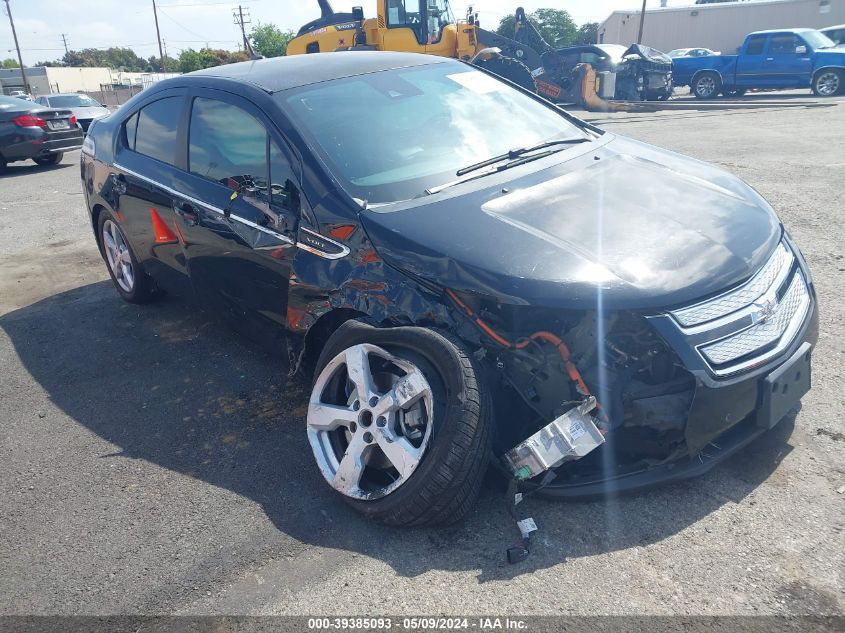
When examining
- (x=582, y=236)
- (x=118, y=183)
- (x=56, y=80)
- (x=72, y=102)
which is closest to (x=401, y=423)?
(x=582, y=236)

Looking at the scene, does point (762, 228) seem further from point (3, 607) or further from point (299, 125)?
point (3, 607)

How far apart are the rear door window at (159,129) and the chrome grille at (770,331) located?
3.35 meters

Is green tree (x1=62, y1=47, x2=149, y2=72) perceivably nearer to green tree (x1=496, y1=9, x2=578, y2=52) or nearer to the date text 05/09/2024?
green tree (x1=496, y1=9, x2=578, y2=52)

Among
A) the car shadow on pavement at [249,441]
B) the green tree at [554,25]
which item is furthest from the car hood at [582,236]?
the green tree at [554,25]

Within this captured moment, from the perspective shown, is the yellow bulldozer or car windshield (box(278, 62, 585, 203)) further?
the yellow bulldozer

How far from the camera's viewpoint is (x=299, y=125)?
3.48m

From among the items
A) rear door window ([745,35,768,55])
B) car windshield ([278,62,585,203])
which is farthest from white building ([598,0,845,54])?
car windshield ([278,62,585,203])

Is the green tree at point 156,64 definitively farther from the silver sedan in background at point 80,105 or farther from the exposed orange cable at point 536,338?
the exposed orange cable at point 536,338

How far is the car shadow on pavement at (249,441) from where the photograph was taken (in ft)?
8.73

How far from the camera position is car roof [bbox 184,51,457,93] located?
3844 mm

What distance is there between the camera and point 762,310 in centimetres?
279

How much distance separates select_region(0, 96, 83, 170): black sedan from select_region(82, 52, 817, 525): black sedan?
10.9m

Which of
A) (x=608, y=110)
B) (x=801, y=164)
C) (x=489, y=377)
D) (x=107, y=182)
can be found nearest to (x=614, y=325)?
(x=489, y=377)

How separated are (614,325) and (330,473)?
1.35 metres
